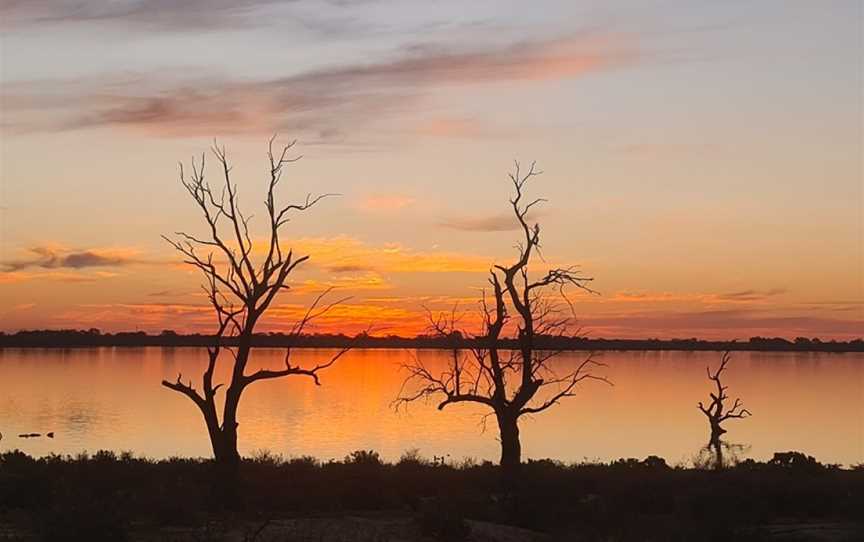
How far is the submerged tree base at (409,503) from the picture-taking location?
18.7m

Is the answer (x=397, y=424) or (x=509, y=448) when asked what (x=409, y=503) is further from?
(x=397, y=424)

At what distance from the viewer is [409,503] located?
2477cm

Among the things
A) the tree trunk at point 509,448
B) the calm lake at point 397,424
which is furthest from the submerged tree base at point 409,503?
the calm lake at point 397,424

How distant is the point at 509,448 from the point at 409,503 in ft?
10.9

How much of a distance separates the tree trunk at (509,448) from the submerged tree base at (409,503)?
19.1 inches

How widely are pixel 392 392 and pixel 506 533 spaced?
107m

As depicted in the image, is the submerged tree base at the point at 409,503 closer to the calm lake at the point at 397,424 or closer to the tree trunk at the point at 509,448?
the tree trunk at the point at 509,448

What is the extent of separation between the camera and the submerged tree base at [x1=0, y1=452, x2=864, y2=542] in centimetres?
1870

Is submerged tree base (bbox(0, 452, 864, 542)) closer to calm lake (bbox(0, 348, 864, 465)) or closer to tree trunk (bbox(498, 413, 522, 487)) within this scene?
tree trunk (bbox(498, 413, 522, 487))

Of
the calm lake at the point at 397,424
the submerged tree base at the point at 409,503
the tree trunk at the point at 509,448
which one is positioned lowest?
the calm lake at the point at 397,424

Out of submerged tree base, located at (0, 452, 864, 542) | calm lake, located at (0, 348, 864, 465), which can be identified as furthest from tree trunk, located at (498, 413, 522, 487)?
calm lake, located at (0, 348, 864, 465)

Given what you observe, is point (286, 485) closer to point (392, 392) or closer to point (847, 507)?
point (847, 507)

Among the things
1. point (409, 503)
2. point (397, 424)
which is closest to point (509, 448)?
point (409, 503)

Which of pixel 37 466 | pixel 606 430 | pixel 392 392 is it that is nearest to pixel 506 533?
pixel 37 466
